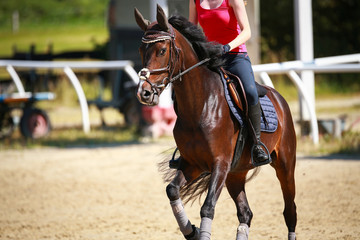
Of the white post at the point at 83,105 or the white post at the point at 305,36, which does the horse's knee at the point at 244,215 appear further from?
the white post at the point at 83,105

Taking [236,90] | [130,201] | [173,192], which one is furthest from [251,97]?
[130,201]

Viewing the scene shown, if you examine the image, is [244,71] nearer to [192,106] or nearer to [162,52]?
[192,106]

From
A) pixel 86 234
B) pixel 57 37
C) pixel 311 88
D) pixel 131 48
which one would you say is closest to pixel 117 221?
pixel 86 234

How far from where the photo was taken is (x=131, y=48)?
57.7 feet

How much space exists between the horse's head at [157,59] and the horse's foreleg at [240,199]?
140cm

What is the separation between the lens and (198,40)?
4.76m

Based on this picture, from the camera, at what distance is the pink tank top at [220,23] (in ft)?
16.2

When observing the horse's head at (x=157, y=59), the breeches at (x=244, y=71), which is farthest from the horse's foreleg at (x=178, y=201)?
the breeches at (x=244, y=71)

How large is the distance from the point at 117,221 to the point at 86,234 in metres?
0.61

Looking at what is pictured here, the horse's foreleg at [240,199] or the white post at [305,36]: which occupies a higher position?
the white post at [305,36]

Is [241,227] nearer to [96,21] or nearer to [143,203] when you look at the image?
[143,203]

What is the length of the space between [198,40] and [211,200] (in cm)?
131

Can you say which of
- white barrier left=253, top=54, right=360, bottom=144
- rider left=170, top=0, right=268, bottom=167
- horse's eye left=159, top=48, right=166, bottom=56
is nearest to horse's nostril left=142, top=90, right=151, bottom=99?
horse's eye left=159, top=48, right=166, bottom=56

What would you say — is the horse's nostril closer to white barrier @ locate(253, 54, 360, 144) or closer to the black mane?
the black mane
